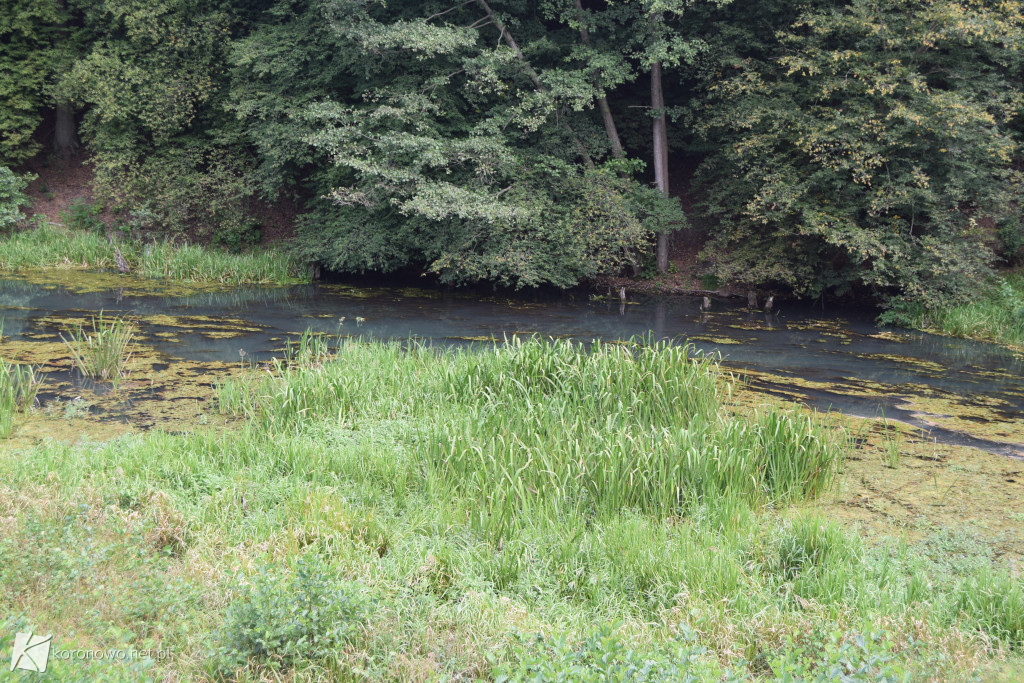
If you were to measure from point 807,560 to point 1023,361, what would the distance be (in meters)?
8.80

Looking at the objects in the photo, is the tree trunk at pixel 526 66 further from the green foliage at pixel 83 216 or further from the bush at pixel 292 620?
the bush at pixel 292 620

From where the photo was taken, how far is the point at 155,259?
16.9 meters

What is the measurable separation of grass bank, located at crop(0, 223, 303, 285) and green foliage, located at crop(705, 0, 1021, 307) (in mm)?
10015

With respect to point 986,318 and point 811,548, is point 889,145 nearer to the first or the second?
point 986,318

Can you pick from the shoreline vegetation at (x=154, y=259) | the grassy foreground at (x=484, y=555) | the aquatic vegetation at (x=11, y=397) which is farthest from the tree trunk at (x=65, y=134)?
the grassy foreground at (x=484, y=555)

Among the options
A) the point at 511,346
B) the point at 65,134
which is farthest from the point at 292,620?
the point at 65,134

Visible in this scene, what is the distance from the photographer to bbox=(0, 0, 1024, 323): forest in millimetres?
12812

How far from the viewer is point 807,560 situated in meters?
4.23

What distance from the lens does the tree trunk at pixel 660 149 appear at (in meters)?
16.4

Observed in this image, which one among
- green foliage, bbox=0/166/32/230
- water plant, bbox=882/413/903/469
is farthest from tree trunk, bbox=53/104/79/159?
water plant, bbox=882/413/903/469

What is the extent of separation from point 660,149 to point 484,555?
45.9ft

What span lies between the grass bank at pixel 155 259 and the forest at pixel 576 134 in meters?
0.73

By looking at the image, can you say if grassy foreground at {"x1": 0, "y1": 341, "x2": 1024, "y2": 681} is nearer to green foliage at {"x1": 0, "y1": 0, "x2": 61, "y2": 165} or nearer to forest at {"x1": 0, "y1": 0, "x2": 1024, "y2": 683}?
forest at {"x1": 0, "y1": 0, "x2": 1024, "y2": 683}

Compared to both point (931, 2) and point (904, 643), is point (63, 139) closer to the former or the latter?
point (931, 2)
